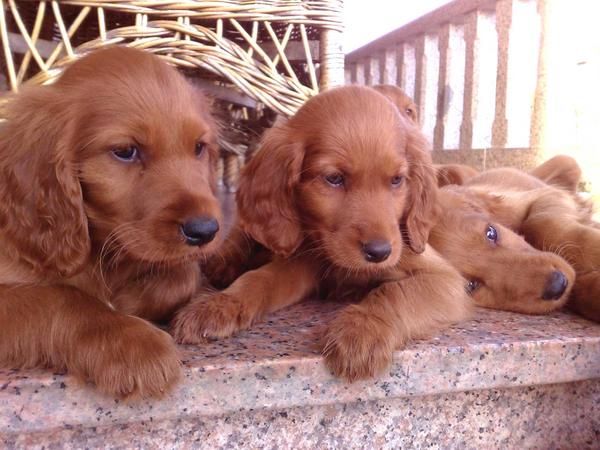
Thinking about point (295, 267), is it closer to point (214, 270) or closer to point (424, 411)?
point (214, 270)

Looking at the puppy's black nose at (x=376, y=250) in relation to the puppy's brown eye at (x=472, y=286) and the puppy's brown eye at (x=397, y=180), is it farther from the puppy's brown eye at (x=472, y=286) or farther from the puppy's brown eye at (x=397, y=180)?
the puppy's brown eye at (x=472, y=286)

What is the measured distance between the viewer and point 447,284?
193cm

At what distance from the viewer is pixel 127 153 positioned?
5.19ft

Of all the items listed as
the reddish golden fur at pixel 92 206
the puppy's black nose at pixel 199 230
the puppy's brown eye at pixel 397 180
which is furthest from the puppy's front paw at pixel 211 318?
the puppy's brown eye at pixel 397 180

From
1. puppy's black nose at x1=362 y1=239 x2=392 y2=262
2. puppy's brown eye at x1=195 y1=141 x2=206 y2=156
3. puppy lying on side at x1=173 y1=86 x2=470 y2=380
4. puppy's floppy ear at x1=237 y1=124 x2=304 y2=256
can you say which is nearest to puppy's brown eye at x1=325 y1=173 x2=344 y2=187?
puppy lying on side at x1=173 y1=86 x2=470 y2=380

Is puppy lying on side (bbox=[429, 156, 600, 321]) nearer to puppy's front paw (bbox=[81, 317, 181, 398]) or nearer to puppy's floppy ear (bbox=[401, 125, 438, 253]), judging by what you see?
puppy's floppy ear (bbox=[401, 125, 438, 253])

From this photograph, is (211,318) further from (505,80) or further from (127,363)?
(505,80)

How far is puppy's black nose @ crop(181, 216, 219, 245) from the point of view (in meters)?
1.48

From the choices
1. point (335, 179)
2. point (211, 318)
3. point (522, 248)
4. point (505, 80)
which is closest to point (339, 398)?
point (211, 318)

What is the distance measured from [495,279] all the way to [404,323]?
0.56 m

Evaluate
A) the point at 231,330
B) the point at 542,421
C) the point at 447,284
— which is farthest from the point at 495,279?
the point at 231,330

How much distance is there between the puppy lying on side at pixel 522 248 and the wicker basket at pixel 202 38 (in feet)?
3.11

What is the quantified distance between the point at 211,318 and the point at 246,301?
16cm

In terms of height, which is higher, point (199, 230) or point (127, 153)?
point (127, 153)
